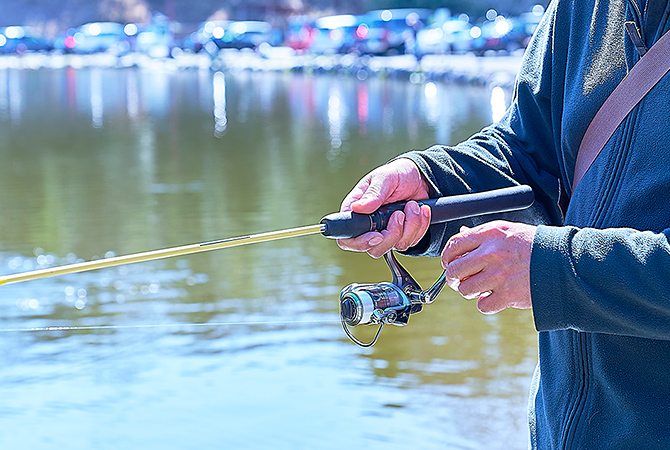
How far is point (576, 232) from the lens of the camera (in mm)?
1411

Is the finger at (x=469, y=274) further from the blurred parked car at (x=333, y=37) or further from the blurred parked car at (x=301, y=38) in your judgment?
the blurred parked car at (x=301, y=38)

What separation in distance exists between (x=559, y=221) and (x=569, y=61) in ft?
1.30

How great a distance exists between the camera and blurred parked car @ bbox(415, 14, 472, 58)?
99.7 ft

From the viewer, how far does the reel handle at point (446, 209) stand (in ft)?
5.88

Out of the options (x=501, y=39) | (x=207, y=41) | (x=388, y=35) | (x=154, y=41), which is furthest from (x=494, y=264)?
(x=154, y=41)

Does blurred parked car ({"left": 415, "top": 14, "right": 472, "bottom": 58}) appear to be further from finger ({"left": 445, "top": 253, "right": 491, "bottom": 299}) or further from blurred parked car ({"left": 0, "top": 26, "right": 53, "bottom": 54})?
finger ({"left": 445, "top": 253, "right": 491, "bottom": 299})

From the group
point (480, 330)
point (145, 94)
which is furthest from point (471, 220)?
point (145, 94)

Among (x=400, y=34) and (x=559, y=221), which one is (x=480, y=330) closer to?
(x=559, y=221)

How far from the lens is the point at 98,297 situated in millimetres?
6016

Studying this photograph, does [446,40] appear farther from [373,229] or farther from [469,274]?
[469,274]

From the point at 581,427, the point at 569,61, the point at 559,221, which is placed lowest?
the point at 581,427

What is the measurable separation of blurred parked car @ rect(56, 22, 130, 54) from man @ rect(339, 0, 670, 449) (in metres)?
41.4

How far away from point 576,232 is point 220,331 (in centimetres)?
402

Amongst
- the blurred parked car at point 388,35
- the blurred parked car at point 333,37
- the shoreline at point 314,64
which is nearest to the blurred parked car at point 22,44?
the shoreline at point 314,64
